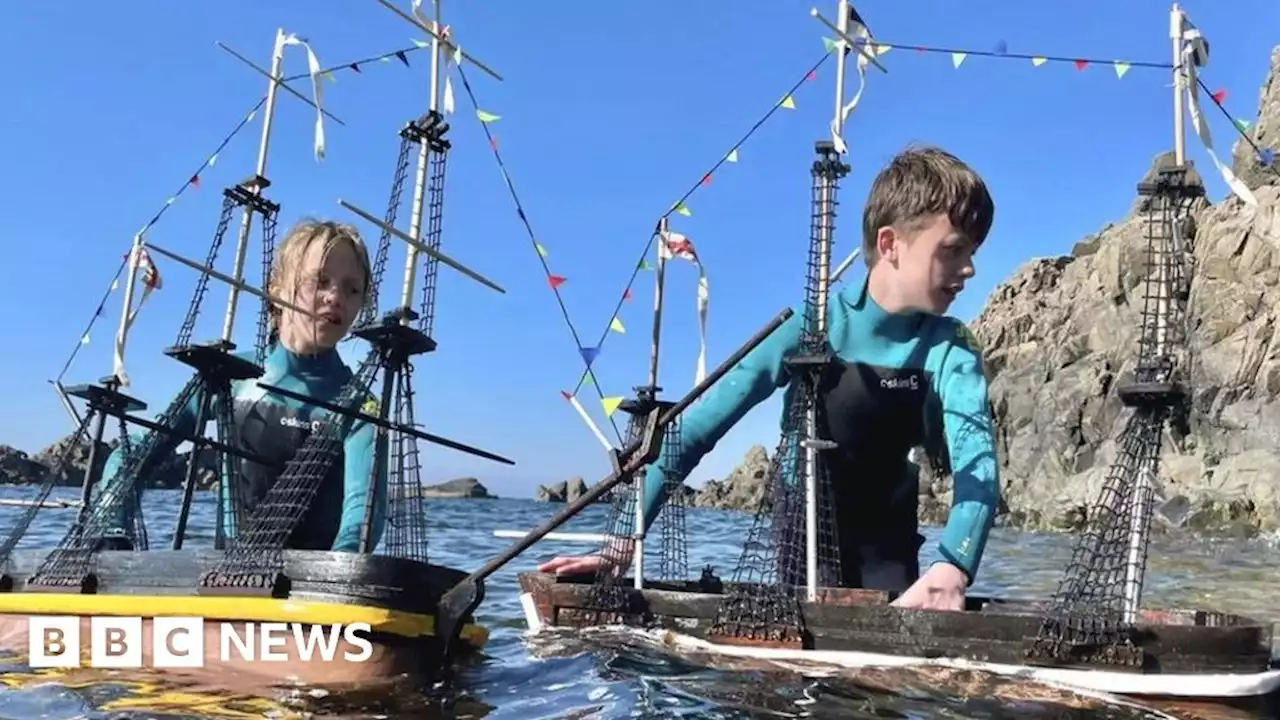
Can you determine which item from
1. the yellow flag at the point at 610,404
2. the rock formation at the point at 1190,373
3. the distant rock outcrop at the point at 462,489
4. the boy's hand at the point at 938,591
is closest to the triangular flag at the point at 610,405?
the yellow flag at the point at 610,404

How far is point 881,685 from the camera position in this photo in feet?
17.3

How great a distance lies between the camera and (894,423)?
6426 millimetres

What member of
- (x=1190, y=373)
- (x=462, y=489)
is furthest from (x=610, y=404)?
(x=462, y=489)

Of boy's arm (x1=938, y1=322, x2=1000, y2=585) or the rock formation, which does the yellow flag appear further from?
the rock formation

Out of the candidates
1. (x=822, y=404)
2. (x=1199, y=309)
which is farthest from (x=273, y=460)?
(x=1199, y=309)

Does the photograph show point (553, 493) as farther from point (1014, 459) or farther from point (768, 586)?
point (768, 586)

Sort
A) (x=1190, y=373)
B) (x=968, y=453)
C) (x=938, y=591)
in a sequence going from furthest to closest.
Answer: (x=1190, y=373)
(x=968, y=453)
(x=938, y=591)

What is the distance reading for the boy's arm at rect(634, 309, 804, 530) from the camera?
688 cm

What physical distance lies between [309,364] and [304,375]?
0.07 metres

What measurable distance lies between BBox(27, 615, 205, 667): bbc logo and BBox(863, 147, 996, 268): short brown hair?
4.21m

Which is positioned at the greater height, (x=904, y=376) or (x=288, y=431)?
(x=904, y=376)

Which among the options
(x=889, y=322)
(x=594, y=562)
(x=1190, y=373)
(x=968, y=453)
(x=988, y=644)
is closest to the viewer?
(x=988, y=644)

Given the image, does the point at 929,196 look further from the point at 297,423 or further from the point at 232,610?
the point at 232,610

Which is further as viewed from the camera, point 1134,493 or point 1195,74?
point 1195,74
